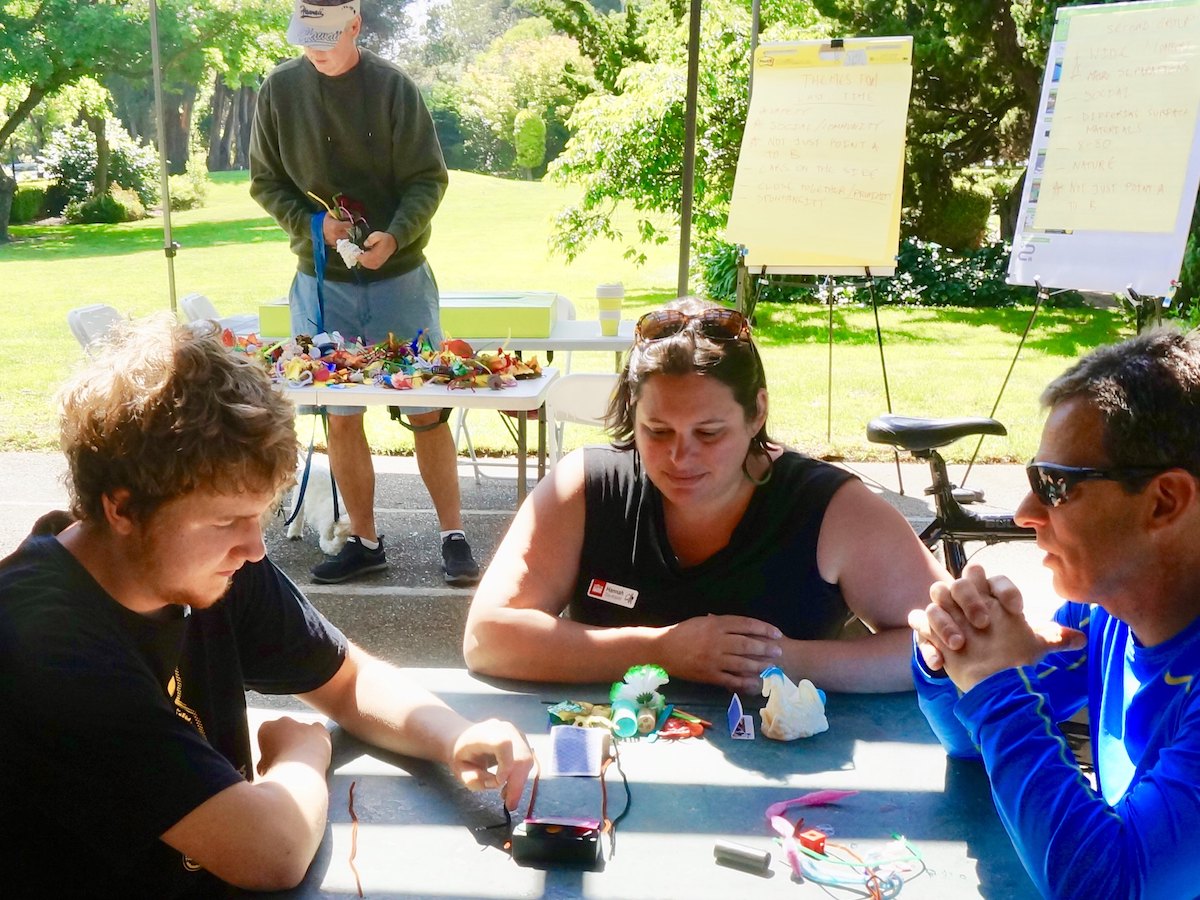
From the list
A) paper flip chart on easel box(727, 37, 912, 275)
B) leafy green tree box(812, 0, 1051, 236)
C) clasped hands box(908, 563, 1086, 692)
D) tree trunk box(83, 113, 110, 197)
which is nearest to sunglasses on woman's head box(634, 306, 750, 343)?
clasped hands box(908, 563, 1086, 692)

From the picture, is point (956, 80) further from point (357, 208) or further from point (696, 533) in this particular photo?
point (696, 533)

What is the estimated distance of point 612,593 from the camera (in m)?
2.05

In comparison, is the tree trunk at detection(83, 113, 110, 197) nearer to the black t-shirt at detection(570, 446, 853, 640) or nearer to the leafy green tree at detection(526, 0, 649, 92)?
the leafy green tree at detection(526, 0, 649, 92)

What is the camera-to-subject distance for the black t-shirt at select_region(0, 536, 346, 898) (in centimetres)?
114

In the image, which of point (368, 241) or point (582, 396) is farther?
point (582, 396)

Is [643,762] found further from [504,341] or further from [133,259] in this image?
[133,259]

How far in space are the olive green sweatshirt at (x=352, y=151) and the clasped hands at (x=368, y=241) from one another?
0.07 meters

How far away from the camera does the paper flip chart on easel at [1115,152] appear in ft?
14.3

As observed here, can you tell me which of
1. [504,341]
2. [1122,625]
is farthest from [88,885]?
[504,341]

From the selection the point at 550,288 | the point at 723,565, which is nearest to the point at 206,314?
the point at 723,565

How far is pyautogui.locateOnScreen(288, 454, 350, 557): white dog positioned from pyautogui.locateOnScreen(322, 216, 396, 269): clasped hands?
3.39ft

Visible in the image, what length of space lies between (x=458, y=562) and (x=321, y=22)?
7.34 ft

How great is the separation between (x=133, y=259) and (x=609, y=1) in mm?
17956

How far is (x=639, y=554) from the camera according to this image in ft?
6.73
